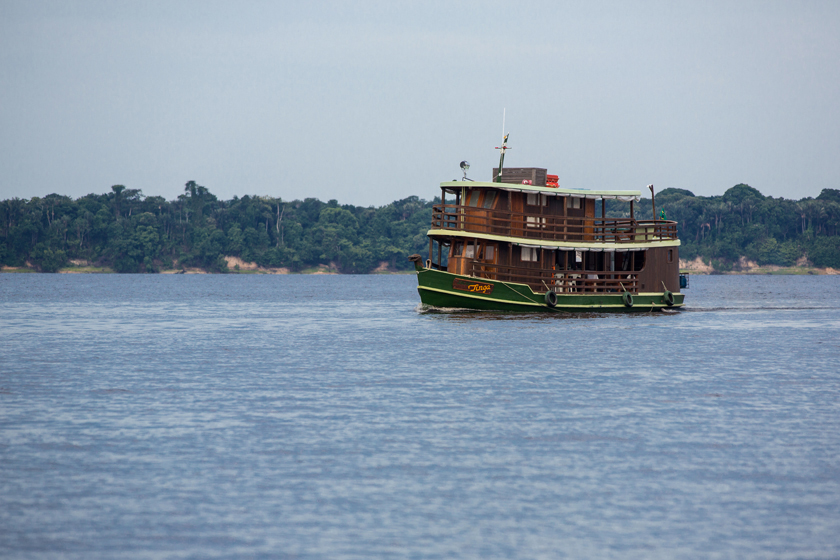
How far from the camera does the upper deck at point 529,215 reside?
3628cm

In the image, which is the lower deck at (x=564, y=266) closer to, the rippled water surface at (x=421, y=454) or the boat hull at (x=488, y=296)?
the boat hull at (x=488, y=296)

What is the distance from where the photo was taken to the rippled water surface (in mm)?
9172

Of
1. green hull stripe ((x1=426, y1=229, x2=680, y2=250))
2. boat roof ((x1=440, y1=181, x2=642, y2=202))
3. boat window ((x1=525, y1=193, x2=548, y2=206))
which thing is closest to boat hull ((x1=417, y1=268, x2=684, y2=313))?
green hull stripe ((x1=426, y1=229, x2=680, y2=250))

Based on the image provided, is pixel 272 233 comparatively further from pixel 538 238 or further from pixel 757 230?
pixel 538 238

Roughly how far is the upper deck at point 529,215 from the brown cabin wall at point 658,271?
2.42 feet

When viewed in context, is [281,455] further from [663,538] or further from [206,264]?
[206,264]

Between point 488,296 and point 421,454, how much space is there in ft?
78.2

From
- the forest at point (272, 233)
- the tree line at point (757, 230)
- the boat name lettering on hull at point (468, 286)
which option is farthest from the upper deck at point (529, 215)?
the tree line at point (757, 230)

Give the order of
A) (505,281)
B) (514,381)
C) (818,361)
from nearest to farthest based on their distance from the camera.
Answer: (514,381) → (818,361) → (505,281)

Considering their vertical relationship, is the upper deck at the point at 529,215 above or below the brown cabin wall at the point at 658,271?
above

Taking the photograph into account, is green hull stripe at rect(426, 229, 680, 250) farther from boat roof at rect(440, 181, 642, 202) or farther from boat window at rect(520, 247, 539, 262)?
boat roof at rect(440, 181, 642, 202)

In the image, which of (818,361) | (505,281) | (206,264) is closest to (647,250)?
(505,281)

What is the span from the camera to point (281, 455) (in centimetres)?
1248

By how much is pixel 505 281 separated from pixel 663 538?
27854mm
